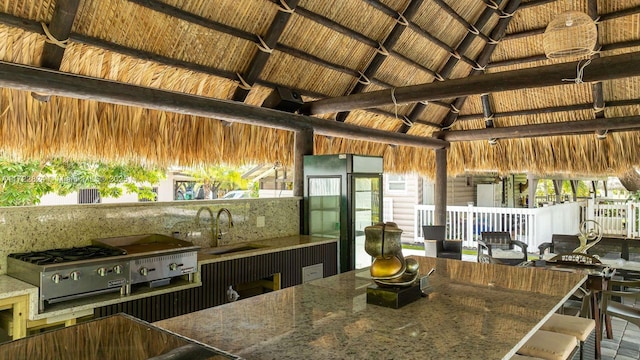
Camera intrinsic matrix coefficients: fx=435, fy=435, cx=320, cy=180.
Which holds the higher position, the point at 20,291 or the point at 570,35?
the point at 570,35

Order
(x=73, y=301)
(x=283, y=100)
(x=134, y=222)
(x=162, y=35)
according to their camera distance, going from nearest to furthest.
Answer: (x=73, y=301) → (x=134, y=222) → (x=162, y=35) → (x=283, y=100)

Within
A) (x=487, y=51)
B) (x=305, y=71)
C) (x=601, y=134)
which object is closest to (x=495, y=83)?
(x=305, y=71)

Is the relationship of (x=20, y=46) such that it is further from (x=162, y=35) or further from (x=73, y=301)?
(x=73, y=301)

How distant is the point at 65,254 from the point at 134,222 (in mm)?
772

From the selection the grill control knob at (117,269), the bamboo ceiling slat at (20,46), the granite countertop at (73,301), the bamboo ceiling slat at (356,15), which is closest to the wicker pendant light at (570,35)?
the bamboo ceiling slat at (356,15)

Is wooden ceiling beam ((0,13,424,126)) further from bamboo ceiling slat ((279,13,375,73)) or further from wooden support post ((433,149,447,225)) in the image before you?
wooden support post ((433,149,447,225))

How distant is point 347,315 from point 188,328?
641 millimetres

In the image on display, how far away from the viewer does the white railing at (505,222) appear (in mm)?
9195

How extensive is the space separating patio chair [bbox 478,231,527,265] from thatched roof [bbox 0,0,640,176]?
176 centimetres

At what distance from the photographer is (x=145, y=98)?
3.78 metres

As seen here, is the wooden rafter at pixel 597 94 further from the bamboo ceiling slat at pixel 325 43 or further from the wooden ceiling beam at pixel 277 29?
the bamboo ceiling slat at pixel 325 43

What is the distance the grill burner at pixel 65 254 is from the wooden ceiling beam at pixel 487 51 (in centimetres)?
625

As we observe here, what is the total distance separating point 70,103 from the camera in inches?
157

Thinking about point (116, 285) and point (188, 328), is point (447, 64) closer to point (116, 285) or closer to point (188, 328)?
point (116, 285)
